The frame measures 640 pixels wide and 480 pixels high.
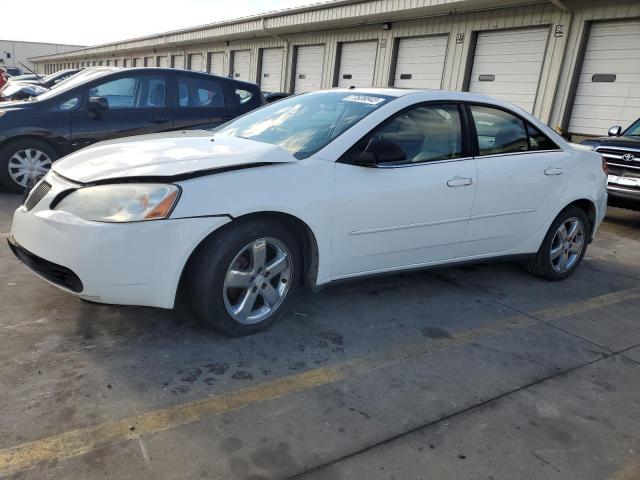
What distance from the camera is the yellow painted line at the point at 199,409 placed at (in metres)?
2.11

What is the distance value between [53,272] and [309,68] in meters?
15.8

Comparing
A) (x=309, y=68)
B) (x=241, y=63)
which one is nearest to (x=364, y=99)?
(x=309, y=68)

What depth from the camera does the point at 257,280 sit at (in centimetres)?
319

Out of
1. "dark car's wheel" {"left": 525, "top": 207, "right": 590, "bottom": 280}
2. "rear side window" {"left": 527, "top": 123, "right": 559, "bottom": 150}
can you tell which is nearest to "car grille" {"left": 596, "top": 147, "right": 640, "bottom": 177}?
"dark car's wheel" {"left": 525, "top": 207, "right": 590, "bottom": 280}

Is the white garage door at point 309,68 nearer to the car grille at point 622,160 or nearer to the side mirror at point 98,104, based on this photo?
the car grille at point 622,160

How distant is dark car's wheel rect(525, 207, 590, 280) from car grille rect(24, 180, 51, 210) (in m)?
3.82

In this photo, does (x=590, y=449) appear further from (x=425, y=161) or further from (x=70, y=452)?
(x=70, y=452)

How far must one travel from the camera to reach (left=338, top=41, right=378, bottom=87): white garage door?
15.1 metres

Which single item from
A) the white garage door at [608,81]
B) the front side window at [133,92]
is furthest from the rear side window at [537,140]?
the white garage door at [608,81]

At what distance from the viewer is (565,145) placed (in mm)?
4590

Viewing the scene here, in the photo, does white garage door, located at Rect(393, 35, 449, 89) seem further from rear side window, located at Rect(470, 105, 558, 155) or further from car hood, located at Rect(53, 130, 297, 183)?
car hood, located at Rect(53, 130, 297, 183)

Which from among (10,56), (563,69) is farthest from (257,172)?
(10,56)

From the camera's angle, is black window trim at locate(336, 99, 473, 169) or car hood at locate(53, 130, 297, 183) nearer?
car hood at locate(53, 130, 297, 183)

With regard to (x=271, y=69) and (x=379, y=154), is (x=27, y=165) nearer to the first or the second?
(x=379, y=154)
